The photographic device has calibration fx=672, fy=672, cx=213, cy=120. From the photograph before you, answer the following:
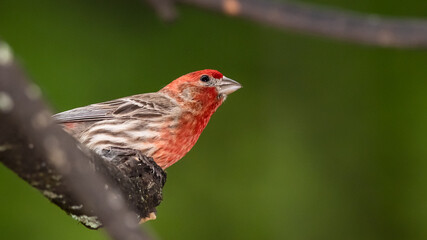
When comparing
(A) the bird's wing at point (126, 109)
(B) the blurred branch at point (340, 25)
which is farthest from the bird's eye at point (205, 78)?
(B) the blurred branch at point (340, 25)

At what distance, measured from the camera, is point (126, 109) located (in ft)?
9.96

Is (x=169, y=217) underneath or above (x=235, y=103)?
underneath

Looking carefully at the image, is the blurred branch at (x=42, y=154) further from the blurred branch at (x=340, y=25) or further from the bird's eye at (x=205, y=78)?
the bird's eye at (x=205, y=78)

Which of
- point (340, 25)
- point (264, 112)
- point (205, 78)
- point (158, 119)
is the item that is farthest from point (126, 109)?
point (264, 112)

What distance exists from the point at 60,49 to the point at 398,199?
7.88ft

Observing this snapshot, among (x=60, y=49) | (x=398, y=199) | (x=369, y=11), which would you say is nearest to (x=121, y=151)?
(x=60, y=49)

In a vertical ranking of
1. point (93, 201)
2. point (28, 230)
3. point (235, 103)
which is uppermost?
point (235, 103)

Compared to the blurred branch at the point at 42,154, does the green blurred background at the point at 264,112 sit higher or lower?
higher

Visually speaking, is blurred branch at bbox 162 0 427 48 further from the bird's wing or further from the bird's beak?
the bird's wing

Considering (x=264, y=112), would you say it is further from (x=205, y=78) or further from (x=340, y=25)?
(x=340, y=25)

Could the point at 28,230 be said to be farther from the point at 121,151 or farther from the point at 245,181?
the point at 121,151

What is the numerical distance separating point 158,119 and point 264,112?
1.73 meters

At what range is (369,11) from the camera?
15.5ft

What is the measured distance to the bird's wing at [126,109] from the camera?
2869 millimetres
